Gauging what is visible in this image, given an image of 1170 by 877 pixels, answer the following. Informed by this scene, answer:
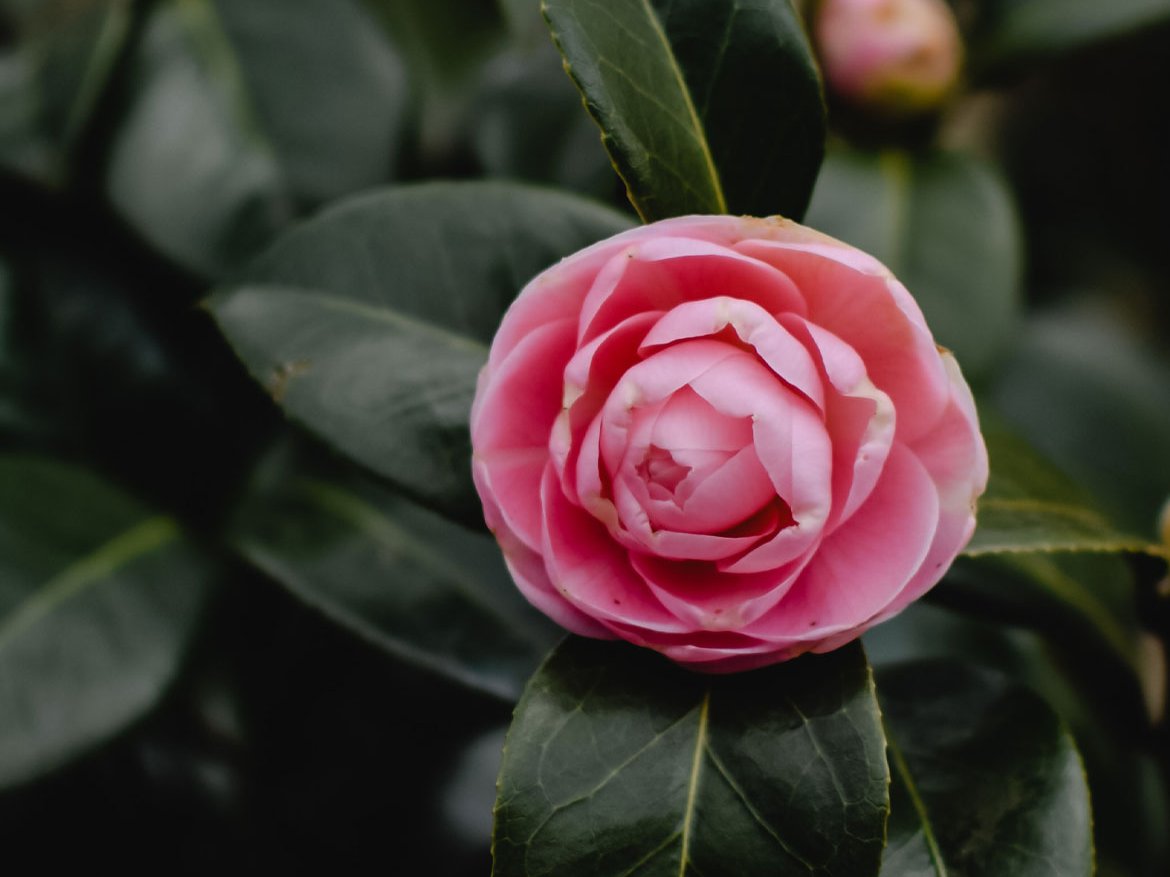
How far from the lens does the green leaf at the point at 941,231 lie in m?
0.92

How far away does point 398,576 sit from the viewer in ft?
2.69

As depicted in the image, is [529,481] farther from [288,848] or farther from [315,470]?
[288,848]

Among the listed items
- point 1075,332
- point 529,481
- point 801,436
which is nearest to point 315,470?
point 529,481

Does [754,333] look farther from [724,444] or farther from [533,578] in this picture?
[533,578]

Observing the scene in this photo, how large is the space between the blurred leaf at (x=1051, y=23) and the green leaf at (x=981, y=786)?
0.64 metres

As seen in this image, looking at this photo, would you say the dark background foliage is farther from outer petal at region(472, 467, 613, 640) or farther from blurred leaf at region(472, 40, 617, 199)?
outer petal at region(472, 467, 613, 640)

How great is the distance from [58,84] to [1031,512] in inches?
34.1

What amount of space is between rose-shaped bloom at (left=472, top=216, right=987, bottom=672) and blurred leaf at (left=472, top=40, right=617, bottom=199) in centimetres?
44

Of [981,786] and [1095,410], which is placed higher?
[981,786]

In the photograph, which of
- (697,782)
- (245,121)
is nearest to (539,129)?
(245,121)

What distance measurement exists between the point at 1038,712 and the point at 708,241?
39 cm

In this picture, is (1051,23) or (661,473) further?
(1051,23)

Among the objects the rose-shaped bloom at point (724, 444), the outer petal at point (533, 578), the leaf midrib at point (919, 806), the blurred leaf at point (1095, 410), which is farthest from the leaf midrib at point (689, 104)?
the blurred leaf at point (1095, 410)

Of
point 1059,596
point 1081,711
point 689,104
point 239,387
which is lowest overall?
point 1081,711
